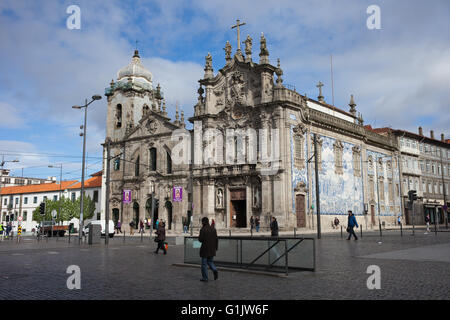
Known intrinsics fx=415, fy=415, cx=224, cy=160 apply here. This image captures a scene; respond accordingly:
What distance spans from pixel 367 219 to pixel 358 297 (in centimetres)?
4453

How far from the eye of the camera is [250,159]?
41.7m

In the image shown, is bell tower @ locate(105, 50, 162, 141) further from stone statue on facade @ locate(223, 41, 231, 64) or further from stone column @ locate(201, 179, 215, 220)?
stone column @ locate(201, 179, 215, 220)

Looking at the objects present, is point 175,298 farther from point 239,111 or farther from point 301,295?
point 239,111

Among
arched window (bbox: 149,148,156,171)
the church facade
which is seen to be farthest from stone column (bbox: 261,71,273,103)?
arched window (bbox: 149,148,156,171)

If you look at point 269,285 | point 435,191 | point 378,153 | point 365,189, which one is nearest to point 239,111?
point 365,189

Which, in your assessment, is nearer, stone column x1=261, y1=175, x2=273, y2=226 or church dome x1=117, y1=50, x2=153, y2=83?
stone column x1=261, y1=175, x2=273, y2=226

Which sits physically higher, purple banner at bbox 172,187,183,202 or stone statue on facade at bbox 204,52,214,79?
stone statue on facade at bbox 204,52,214,79

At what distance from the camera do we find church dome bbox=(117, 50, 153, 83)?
60719mm

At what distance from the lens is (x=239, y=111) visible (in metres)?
43.8

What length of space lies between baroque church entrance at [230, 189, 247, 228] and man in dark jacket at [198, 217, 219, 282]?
1221 inches

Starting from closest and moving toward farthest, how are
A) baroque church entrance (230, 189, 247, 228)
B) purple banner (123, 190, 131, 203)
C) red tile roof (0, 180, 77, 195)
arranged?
baroque church entrance (230, 189, 247, 228)
purple banner (123, 190, 131, 203)
red tile roof (0, 180, 77, 195)

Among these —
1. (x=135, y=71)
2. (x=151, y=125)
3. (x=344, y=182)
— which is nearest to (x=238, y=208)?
(x=344, y=182)

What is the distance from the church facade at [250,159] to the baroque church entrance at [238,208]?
4.1 inches

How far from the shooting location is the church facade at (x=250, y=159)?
40.1 meters
